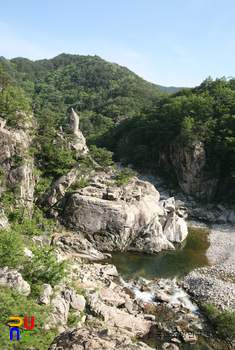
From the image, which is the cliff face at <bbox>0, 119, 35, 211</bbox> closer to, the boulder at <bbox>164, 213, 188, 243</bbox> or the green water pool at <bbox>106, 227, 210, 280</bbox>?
the green water pool at <bbox>106, 227, 210, 280</bbox>

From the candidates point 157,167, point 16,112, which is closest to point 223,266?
point 16,112

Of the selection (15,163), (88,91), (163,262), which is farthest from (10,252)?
(88,91)

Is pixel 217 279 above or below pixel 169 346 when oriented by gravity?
above

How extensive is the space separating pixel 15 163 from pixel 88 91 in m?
83.0

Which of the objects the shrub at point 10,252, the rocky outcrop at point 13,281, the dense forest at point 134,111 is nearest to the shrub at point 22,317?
the rocky outcrop at point 13,281

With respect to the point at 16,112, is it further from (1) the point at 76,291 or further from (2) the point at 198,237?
(2) the point at 198,237

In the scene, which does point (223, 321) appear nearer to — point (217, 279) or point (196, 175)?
point (217, 279)

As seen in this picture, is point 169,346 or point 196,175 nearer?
point 169,346

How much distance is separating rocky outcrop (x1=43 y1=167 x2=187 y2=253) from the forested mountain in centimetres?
4303

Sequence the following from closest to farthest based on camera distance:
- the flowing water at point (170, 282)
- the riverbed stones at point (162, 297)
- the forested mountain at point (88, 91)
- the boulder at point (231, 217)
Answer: the flowing water at point (170, 282), the riverbed stones at point (162, 297), the boulder at point (231, 217), the forested mountain at point (88, 91)

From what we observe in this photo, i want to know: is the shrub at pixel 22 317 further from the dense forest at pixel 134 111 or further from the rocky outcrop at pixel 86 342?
the dense forest at pixel 134 111

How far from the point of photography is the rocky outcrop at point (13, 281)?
857cm

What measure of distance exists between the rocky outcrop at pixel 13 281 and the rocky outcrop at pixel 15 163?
1059 cm

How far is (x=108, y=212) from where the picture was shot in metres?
20.5
